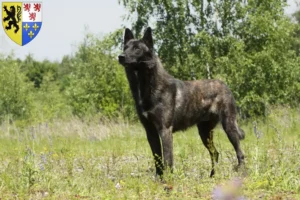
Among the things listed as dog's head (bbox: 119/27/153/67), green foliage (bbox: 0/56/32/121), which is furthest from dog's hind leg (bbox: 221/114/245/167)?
green foliage (bbox: 0/56/32/121)

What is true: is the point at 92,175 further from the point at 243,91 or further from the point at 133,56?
the point at 243,91

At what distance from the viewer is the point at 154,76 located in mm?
7574

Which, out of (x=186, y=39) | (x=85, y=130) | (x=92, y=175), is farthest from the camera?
(x=186, y=39)

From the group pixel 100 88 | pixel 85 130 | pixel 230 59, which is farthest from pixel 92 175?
pixel 100 88

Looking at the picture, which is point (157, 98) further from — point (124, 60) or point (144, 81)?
point (124, 60)

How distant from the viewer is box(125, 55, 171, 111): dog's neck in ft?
24.6

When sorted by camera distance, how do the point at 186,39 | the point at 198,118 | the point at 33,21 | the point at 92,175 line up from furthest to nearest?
1. the point at 186,39
2. the point at 33,21
3. the point at 198,118
4. the point at 92,175

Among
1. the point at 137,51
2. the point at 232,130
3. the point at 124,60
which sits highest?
the point at 137,51

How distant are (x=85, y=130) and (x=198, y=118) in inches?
338

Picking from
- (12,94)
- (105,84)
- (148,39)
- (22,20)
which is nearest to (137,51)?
(148,39)

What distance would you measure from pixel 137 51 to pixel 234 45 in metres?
18.8

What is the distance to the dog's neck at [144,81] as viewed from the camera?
7504mm

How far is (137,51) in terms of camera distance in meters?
7.51

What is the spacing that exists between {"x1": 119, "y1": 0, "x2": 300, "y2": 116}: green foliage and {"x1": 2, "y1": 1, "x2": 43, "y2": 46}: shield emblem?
15.2 metres
